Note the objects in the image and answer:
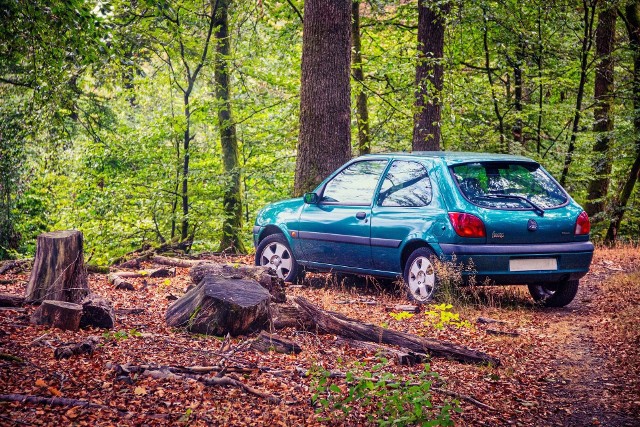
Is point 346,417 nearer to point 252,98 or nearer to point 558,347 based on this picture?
point 558,347

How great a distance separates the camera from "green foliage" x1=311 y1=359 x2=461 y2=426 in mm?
4193

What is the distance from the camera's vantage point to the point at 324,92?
34.8 ft

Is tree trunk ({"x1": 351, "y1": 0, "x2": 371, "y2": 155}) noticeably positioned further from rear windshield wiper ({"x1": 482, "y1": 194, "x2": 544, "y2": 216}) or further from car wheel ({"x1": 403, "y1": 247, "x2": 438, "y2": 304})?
rear windshield wiper ({"x1": 482, "y1": 194, "x2": 544, "y2": 216})

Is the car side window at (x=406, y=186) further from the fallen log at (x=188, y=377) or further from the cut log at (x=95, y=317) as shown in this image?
the fallen log at (x=188, y=377)

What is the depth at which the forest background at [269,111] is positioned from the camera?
45.9ft

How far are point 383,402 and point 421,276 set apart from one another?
3510mm

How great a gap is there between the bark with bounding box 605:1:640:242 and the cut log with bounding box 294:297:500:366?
34.6 feet

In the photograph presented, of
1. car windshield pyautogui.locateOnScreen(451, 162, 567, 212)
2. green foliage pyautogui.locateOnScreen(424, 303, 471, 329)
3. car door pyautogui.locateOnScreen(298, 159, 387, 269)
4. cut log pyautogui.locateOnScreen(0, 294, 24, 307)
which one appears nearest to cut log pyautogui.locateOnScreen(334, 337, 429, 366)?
green foliage pyautogui.locateOnScreen(424, 303, 471, 329)

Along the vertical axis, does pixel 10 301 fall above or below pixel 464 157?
below

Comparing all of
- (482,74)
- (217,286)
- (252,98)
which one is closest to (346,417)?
(217,286)

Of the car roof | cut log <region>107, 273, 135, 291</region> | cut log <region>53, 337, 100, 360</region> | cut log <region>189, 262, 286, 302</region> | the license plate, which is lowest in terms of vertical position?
cut log <region>107, 273, 135, 291</region>

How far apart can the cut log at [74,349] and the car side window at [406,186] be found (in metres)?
4.25

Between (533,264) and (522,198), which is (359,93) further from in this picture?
(533,264)

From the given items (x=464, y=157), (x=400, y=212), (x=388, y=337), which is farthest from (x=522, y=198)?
(x=388, y=337)
